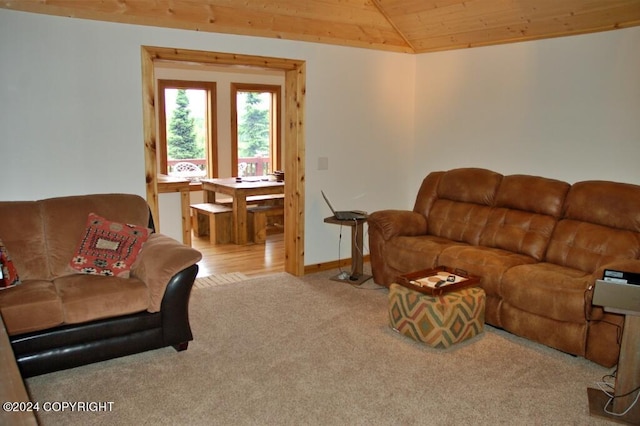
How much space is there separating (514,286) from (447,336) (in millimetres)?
605

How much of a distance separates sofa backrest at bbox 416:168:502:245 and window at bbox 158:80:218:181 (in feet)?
14.4

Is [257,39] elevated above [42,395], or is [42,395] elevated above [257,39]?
[257,39]

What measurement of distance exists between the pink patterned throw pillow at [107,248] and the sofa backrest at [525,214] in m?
2.81

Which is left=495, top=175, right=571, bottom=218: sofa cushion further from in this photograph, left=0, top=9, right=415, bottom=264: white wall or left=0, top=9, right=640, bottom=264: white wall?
left=0, top=9, right=415, bottom=264: white wall

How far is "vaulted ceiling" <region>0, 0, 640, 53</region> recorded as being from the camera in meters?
3.99

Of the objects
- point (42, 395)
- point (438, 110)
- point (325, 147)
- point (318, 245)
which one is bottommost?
point (42, 395)

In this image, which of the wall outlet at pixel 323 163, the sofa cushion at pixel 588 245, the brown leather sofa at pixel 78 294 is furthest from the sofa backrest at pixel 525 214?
the brown leather sofa at pixel 78 294

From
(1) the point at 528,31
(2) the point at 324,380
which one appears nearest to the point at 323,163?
(1) the point at 528,31

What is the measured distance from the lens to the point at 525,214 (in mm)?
4379

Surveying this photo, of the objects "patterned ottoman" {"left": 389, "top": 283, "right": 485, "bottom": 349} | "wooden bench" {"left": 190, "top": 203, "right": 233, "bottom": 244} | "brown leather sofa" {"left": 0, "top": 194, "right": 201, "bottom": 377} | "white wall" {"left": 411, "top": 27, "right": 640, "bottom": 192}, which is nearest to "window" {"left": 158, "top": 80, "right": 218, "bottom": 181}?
"wooden bench" {"left": 190, "top": 203, "right": 233, "bottom": 244}

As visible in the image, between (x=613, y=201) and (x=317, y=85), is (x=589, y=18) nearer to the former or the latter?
(x=613, y=201)

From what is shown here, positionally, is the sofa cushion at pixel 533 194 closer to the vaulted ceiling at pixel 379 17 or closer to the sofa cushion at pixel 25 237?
the vaulted ceiling at pixel 379 17

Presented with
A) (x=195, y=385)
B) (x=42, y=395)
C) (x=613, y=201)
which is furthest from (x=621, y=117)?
(x=42, y=395)

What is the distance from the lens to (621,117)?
4156 mm
